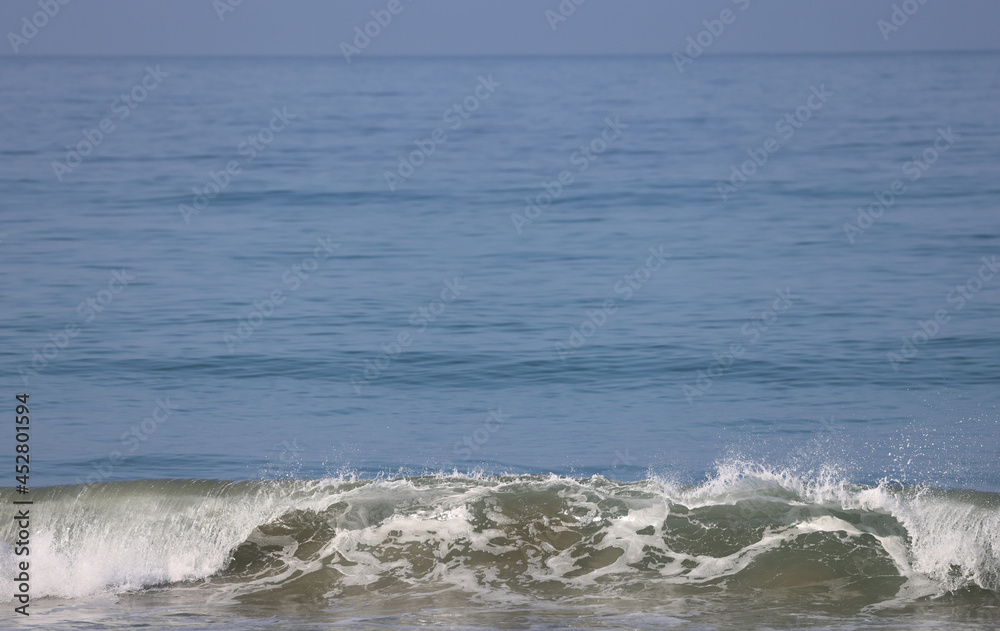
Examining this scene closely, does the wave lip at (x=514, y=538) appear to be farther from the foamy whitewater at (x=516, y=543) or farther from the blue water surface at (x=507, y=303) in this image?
the blue water surface at (x=507, y=303)

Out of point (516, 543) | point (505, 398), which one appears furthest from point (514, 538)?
point (505, 398)

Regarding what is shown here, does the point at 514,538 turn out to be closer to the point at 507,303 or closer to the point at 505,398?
the point at 505,398

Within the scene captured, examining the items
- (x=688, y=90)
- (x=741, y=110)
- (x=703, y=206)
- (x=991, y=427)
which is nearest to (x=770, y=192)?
(x=703, y=206)

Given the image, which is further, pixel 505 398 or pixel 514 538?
pixel 505 398

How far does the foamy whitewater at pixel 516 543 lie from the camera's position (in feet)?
23.9

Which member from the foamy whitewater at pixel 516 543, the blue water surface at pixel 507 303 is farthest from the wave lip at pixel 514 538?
the blue water surface at pixel 507 303

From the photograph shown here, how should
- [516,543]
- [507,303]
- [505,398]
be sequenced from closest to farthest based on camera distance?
[516,543] → [505,398] → [507,303]

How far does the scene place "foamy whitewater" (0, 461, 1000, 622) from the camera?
7.27 metres

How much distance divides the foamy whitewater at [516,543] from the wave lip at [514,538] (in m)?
0.01

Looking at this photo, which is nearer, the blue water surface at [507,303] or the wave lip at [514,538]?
the wave lip at [514,538]

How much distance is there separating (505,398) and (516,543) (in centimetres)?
411

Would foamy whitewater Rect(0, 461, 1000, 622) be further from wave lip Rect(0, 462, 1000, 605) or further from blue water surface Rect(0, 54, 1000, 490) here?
blue water surface Rect(0, 54, 1000, 490)

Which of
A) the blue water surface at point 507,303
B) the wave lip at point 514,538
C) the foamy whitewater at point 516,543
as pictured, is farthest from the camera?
the blue water surface at point 507,303

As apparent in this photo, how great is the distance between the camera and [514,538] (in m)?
7.95
